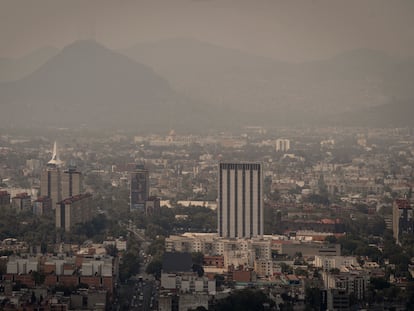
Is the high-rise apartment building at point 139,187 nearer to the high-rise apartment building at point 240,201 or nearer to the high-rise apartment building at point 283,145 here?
the high-rise apartment building at point 240,201

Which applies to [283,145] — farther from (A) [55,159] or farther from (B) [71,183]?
(B) [71,183]

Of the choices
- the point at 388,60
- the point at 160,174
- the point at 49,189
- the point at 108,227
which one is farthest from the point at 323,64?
the point at 108,227

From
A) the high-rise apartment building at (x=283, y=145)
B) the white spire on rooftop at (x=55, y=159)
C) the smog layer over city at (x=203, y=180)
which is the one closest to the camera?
the smog layer over city at (x=203, y=180)

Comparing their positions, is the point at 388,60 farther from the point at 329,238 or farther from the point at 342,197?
the point at 329,238

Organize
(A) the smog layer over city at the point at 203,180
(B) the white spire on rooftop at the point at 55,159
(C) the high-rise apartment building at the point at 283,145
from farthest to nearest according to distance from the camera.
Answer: (C) the high-rise apartment building at the point at 283,145 < (B) the white spire on rooftop at the point at 55,159 < (A) the smog layer over city at the point at 203,180

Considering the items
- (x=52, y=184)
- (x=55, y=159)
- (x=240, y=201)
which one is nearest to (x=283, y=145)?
(x=55, y=159)

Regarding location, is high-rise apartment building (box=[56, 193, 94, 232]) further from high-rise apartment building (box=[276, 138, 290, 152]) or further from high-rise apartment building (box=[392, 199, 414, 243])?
high-rise apartment building (box=[276, 138, 290, 152])
